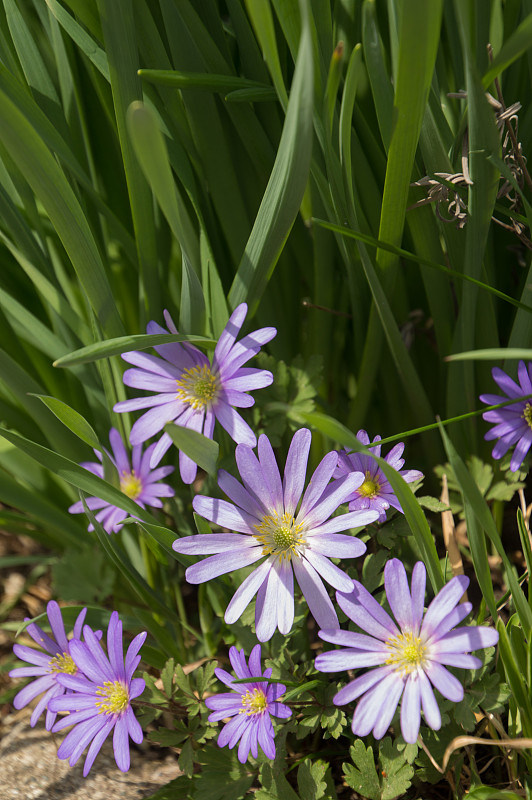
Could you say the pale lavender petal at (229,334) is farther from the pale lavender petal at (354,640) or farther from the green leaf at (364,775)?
the green leaf at (364,775)

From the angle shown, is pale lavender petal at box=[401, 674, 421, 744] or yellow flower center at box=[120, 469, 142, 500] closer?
pale lavender petal at box=[401, 674, 421, 744]

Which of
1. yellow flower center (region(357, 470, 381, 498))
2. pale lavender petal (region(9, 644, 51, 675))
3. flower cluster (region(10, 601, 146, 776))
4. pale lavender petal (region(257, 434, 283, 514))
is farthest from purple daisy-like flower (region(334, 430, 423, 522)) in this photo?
pale lavender petal (region(9, 644, 51, 675))

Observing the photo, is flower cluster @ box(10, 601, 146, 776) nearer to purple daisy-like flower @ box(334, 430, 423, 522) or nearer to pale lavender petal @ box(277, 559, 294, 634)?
pale lavender petal @ box(277, 559, 294, 634)

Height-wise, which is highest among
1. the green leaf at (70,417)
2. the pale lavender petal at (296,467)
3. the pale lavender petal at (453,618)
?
the green leaf at (70,417)

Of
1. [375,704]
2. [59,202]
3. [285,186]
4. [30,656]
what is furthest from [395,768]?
[59,202]

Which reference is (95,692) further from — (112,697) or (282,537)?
(282,537)

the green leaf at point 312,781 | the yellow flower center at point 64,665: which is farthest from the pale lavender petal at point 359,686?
the yellow flower center at point 64,665
